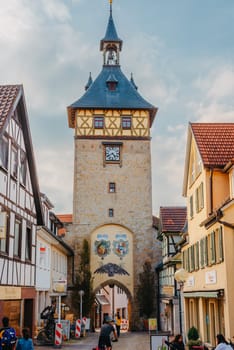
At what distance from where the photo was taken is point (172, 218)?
37031 millimetres

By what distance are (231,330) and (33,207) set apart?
943cm

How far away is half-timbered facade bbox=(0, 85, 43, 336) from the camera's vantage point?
17.1 metres

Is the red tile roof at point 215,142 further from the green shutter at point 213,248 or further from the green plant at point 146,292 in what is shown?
the green plant at point 146,292

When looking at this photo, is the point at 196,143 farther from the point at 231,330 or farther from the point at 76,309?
the point at 76,309

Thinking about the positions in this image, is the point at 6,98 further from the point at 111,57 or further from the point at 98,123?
the point at 111,57

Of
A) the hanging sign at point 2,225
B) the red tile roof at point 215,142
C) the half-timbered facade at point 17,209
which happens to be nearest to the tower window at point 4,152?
the half-timbered facade at point 17,209

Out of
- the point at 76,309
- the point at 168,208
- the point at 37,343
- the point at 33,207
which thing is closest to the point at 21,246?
the point at 33,207

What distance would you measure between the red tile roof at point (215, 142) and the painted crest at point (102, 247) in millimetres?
23245

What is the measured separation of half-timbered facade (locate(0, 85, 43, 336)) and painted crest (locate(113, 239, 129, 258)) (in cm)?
2241

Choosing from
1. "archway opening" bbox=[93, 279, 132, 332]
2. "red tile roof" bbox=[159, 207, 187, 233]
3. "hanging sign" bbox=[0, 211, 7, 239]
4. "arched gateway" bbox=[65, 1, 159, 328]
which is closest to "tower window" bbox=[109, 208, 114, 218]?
"arched gateway" bbox=[65, 1, 159, 328]

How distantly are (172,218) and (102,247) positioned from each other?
955 cm

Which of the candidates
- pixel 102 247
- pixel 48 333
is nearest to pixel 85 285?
pixel 102 247

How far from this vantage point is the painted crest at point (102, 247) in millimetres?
44344

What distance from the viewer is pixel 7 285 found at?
17.1 metres
